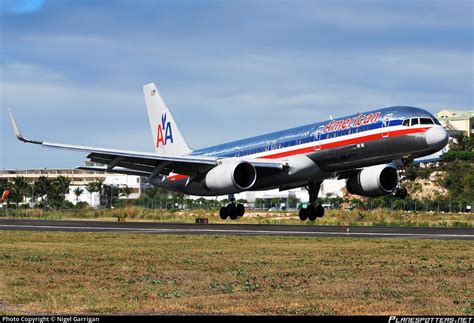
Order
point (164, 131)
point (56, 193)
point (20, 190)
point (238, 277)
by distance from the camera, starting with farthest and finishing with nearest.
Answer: point (20, 190)
point (56, 193)
point (164, 131)
point (238, 277)

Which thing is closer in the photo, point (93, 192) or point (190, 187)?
point (190, 187)

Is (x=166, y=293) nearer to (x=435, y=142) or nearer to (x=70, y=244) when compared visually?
(x=70, y=244)

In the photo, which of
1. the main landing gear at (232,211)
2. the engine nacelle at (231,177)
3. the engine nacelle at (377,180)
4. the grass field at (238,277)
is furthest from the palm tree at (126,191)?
the grass field at (238,277)

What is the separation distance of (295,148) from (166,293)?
31589 mm

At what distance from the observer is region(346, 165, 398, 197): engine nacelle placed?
1826 inches

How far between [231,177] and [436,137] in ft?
36.0

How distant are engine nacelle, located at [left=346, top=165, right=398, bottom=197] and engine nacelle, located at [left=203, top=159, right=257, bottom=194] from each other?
5.94m

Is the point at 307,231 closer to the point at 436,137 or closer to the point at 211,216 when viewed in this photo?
the point at 436,137

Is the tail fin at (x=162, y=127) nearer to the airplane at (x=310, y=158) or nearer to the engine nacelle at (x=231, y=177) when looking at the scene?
the airplane at (x=310, y=158)

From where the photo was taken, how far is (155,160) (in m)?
49.8

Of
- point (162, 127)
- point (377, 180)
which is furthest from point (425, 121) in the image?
point (162, 127)

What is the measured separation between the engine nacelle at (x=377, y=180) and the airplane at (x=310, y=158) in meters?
0.05

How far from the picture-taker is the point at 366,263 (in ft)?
74.3

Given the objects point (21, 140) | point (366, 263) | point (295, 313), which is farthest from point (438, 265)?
point (21, 140)
